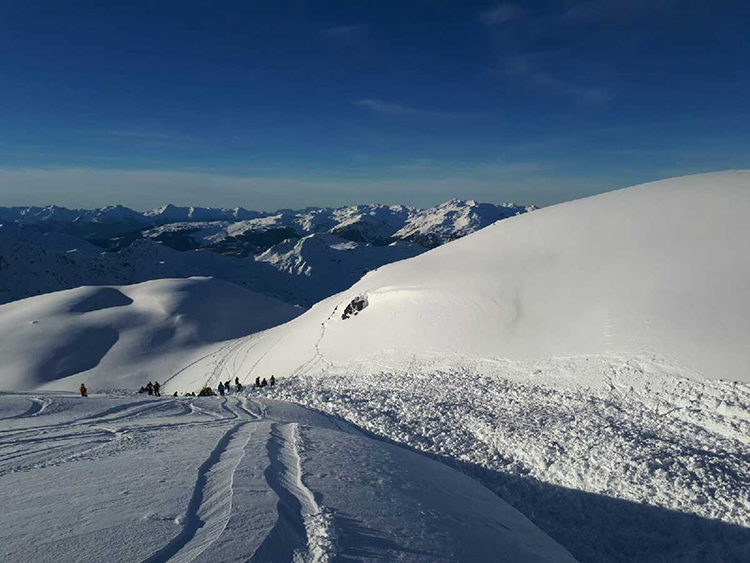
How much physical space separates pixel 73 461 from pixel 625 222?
3152 cm

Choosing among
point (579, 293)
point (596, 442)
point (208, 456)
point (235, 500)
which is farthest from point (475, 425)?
point (579, 293)

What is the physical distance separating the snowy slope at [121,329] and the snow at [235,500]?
31.1 metres

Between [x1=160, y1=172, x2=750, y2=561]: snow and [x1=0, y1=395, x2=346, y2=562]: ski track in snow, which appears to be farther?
[x1=160, y1=172, x2=750, y2=561]: snow

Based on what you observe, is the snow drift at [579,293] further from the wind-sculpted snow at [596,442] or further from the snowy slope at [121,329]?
the snowy slope at [121,329]

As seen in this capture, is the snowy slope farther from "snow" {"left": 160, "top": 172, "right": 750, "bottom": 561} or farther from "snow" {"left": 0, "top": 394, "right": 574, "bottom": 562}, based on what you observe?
"snow" {"left": 0, "top": 394, "right": 574, "bottom": 562}

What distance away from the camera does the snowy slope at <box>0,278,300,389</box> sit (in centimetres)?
3909

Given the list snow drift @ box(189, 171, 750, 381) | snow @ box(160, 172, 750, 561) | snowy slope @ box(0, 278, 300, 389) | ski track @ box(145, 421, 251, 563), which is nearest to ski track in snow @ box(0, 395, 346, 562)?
ski track @ box(145, 421, 251, 563)

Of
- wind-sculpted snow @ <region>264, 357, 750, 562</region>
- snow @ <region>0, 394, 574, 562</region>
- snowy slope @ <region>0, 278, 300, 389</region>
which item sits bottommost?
snowy slope @ <region>0, 278, 300, 389</region>

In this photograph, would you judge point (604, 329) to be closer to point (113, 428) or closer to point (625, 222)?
point (625, 222)

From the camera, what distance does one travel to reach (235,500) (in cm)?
609

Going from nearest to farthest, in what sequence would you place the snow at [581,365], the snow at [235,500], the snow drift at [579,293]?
the snow at [235,500] < the snow at [581,365] < the snow drift at [579,293]

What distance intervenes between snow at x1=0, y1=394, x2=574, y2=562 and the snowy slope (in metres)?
31.1

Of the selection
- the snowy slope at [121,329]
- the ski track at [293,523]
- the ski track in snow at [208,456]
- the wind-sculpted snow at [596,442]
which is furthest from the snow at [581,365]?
the snowy slope at [121,329]

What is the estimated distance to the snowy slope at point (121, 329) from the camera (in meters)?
39.1
